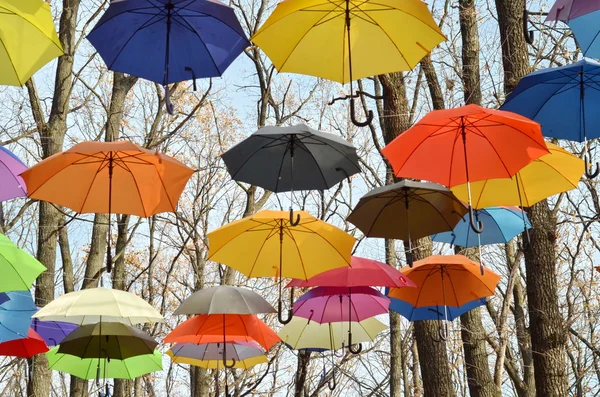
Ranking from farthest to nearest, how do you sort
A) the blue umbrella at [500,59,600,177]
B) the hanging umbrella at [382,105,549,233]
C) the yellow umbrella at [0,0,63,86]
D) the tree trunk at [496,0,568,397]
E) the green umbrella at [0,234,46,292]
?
the tree trunk at [496,0,568,397], the green umbrella at [0,234,46,292], the blue umbrella at [500,59,600,177], the hanging umbrella at [382,105,549,233], the yellow umbrella at [0,0,63,86]

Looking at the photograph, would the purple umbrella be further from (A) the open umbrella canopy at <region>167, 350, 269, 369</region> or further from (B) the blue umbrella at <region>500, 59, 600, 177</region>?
(B) the blue umbrella at <region>500, 59, 600, 177</region>

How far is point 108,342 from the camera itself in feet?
29.8

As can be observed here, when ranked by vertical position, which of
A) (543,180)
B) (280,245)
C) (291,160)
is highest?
(291,160)

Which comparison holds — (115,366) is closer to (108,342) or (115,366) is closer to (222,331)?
(108,342)

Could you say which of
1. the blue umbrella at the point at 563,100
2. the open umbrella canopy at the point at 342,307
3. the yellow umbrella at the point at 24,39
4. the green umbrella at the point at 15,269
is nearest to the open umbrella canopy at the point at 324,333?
the open umbrella canopy at the point at 342,307

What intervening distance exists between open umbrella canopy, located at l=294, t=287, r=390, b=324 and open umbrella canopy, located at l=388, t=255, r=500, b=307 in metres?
0.42

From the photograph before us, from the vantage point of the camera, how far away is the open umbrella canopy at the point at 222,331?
9039 mm

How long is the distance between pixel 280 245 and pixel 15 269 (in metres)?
A: 2.79

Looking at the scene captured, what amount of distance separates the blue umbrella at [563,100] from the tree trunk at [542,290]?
54.2 inches

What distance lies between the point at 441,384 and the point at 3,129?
838 cm

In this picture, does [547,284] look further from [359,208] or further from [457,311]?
[359,208]

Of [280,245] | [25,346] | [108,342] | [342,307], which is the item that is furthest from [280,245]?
[25,346]

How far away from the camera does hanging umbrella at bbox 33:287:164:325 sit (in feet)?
24.3

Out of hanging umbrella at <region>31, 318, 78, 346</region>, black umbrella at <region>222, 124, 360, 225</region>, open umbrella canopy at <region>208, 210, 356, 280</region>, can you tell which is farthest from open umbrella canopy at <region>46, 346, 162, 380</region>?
black umbrella at <region>222, 124, 360, 225</region>
